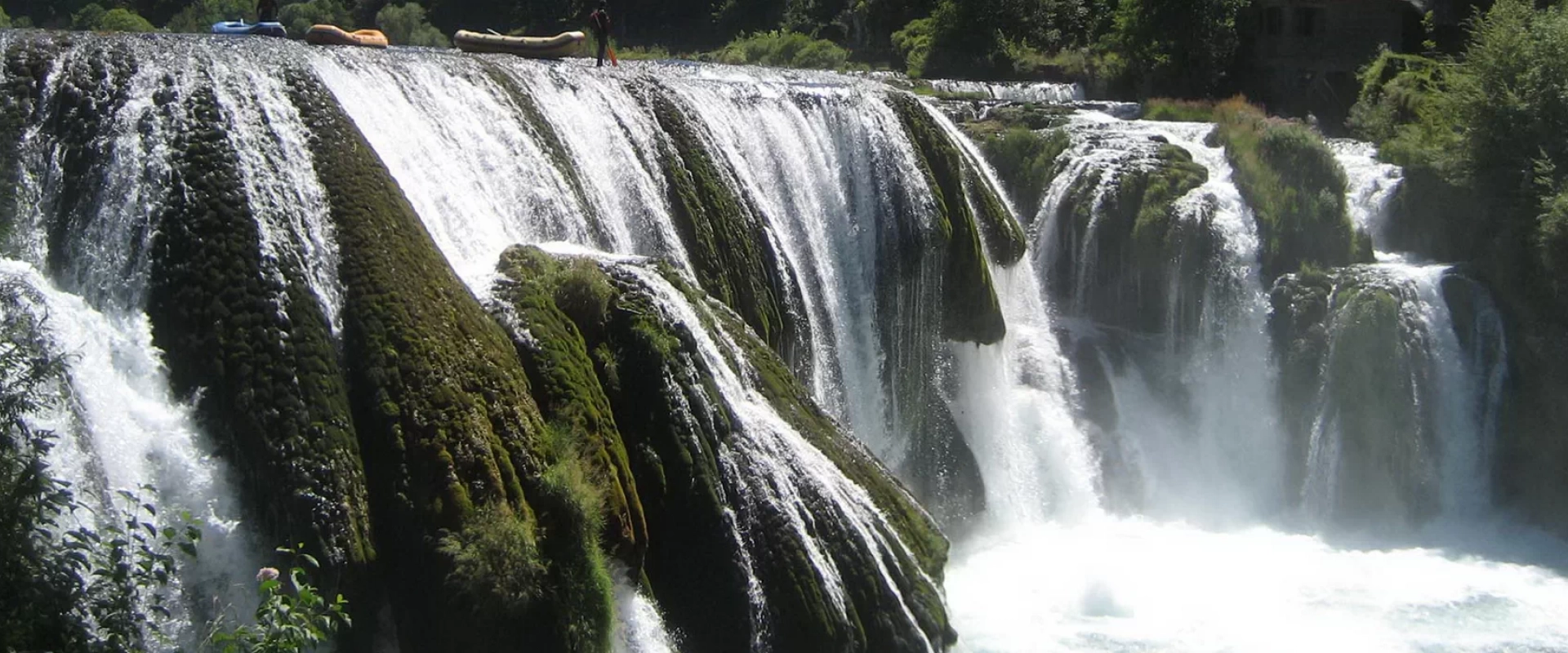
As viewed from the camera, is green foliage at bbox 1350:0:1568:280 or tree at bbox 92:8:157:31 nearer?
green foliage at bbox 1350:0:1568:280

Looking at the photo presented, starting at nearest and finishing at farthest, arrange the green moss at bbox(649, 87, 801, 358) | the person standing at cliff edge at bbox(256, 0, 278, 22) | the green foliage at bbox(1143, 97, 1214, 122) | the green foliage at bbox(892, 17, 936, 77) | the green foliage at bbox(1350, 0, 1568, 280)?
the green moss at bbox(649, 87, 801, 358)
the green foliage at bbox(1350, 0, 1568, 280)
the person standing at cliff edge at bbox(256, 0, 278, 22)
the green foliage at bbox(1143, 97, 1214, 122)
the green foliage at bbox(892, 17, 936, 77)

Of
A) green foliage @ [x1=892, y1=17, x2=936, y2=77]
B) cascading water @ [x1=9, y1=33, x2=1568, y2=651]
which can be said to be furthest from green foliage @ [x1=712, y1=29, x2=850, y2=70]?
cascading water @ [x1=9, y1=33, x2=1568, y2=651]

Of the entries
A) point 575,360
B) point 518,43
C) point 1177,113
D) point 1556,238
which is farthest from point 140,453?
point 1177,113

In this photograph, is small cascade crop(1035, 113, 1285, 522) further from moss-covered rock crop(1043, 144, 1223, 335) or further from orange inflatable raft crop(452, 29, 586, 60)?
orange inflatable raft crop(452, 29, 586, 60)

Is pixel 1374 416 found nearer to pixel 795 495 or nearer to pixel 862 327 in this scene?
pixel 862 327

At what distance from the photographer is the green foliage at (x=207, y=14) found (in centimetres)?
3916

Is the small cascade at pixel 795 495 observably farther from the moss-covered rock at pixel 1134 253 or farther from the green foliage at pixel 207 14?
the green foliage at pixel 207 14

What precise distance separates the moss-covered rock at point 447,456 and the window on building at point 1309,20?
23796 mm

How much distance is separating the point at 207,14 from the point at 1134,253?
2819 centimetres

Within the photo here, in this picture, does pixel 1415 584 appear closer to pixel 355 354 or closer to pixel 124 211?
pixel 355 354

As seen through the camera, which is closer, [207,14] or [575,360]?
[575,360]

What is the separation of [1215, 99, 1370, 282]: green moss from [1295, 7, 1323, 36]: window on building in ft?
29.1

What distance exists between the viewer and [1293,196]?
21.7m

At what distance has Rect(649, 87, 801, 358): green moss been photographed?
1566cm
